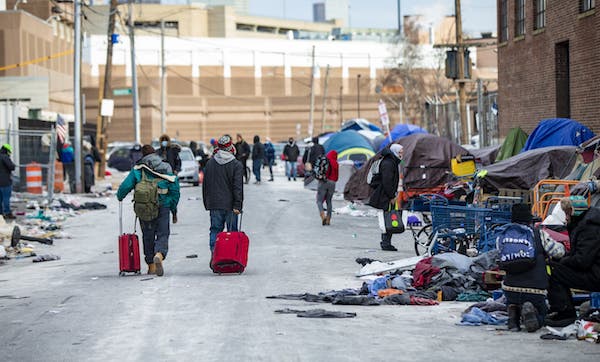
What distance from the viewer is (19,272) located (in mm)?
17328

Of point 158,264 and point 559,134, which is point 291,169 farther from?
point 158,264

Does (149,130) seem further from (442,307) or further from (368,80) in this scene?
(442,307)

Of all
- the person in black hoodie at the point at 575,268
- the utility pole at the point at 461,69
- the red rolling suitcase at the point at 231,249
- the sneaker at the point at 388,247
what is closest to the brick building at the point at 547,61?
the utility pole at the point at 461,69

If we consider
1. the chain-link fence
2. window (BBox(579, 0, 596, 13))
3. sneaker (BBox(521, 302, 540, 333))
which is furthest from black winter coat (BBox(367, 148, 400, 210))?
the chain-link fence

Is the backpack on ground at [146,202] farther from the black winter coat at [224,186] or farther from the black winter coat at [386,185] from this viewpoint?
the black winter coat at [386,185]

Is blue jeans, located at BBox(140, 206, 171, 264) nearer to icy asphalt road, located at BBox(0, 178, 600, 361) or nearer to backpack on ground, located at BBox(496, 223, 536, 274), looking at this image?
icy asphalt road, located at BBox(0, 178, 600, 361)

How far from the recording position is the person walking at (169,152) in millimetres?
26998

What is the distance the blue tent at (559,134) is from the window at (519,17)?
966cm

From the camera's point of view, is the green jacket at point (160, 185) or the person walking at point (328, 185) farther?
the person walking at point (328, 185)

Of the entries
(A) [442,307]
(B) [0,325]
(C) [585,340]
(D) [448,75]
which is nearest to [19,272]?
(B) [0,325]

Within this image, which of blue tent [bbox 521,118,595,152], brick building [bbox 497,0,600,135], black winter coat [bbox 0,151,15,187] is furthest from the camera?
brick building [bbox 497,0,600,135]

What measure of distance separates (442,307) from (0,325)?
4.80 meters

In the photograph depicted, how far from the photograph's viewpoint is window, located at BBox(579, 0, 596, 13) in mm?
26961

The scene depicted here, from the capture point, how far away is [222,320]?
444 inches
